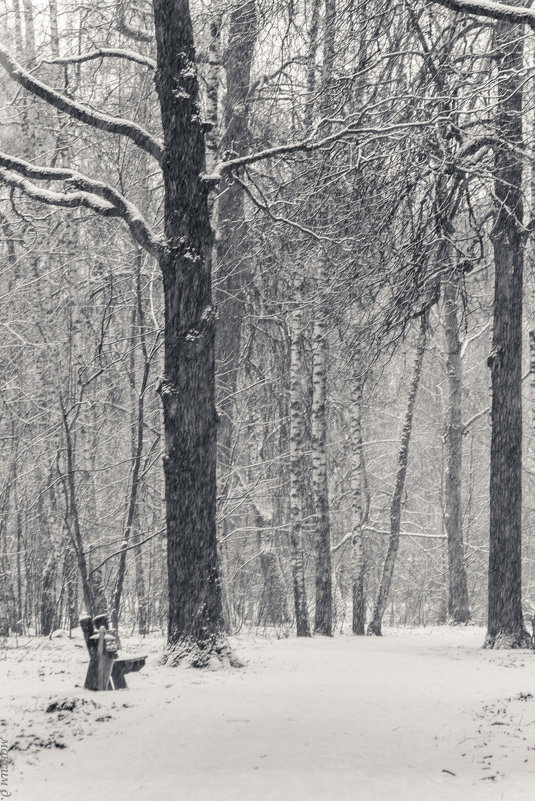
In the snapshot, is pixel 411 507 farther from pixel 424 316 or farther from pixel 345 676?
pixel 345 676

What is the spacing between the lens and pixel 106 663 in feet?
24.5

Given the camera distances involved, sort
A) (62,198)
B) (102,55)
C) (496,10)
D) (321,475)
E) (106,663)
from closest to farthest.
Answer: (496,10), (106,663), (62,198), (102,55), (321,475)

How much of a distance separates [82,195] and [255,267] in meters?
5.35

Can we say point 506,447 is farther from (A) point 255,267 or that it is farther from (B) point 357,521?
(A) point 255,267

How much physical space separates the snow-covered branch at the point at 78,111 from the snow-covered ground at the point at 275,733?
510 centimetres

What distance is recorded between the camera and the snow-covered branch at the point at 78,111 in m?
8.95

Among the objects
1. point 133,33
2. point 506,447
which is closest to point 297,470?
point 506,447

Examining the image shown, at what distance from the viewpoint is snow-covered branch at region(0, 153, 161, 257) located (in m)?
8.94

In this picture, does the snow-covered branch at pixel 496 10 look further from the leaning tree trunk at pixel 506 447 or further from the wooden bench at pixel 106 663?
the wooden bench at pixel 106 663

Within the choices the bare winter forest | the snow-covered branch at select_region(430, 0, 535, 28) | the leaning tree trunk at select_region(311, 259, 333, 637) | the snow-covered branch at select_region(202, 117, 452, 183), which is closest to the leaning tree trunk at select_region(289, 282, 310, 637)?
the bare winter forest

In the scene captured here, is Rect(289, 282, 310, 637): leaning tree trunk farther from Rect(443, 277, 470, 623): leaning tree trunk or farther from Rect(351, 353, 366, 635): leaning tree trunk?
Rect(443, 277, 470, 623): leaning tree trunk

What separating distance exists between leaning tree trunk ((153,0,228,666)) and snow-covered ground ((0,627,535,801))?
571mm

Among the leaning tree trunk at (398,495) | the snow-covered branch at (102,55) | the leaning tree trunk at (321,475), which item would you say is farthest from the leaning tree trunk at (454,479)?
the snow-covered branch at (102,55)

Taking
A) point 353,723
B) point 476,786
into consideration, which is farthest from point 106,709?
point 476,786
